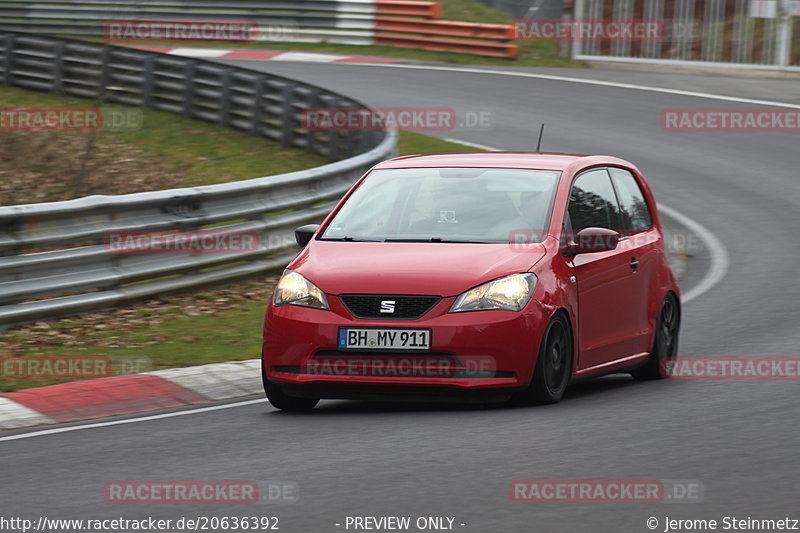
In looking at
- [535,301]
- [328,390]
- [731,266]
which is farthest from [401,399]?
[731,266]

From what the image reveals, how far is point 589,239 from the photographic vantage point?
897 centimetres

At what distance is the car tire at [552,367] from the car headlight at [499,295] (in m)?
0.26

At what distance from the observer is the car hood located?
8281mm

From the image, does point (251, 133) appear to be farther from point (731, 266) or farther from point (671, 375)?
point (671, 375)

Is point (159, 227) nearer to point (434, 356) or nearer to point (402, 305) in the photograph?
point (402, 305)

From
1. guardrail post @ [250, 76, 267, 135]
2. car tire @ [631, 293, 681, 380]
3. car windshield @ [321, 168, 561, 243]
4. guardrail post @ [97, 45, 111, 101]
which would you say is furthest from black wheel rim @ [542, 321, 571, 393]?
guardrail post @ [97, 45, 111, 101]

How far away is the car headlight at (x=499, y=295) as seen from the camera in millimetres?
8242

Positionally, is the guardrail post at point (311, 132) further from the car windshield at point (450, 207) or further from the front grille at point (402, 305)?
the front grille at point (402, 305)

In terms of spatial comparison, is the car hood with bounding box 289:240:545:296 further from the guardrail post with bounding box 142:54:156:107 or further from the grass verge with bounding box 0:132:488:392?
the guardrail post with bounding box 142:54:156:107

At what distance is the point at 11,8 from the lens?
3912cm

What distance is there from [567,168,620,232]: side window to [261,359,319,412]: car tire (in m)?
2.04

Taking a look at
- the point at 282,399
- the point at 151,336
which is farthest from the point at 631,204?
the point at 151,336

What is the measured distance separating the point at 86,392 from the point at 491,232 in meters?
2.85

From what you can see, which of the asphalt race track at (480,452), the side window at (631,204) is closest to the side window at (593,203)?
the side window at (631,204)
